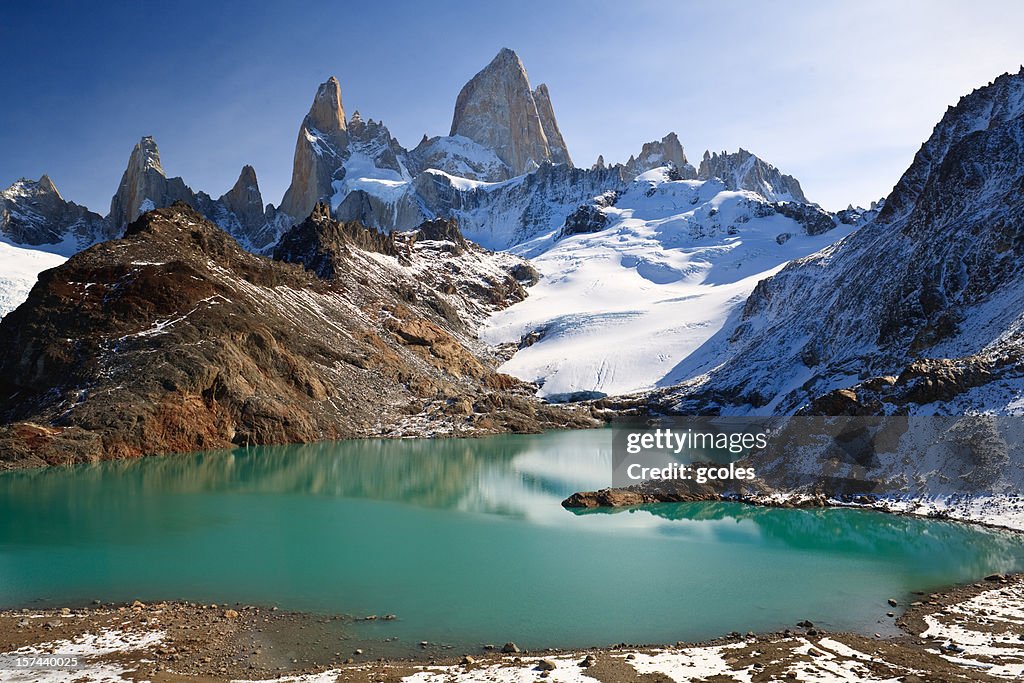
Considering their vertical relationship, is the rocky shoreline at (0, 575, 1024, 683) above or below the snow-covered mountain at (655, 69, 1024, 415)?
below

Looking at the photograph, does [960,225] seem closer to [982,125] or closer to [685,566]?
[982,125]

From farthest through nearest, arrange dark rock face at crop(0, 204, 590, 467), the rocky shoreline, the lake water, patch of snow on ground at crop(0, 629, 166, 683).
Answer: dark rock face at crop(0, 204, 590, 467), the lake water, the rocky shoreline, patch of snow on ground at crop(0, 629, 166, 683)

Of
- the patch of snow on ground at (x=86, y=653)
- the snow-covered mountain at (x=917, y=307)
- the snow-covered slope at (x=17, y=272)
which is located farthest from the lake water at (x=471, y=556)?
the snow-covered slope at (x=17, y=272)

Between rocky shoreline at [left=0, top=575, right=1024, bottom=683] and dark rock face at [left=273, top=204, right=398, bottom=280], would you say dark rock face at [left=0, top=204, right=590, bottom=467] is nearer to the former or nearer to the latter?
dark rock face at [left=273, top=204, right=398, bottom=280]

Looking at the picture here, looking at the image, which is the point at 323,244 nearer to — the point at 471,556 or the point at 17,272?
the point at 17,272

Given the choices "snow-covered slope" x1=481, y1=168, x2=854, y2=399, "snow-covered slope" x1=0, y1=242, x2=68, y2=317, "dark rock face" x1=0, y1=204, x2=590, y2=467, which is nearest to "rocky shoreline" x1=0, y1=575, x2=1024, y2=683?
"dark rock face" x1=0, y1=204, x2=590, y2=467

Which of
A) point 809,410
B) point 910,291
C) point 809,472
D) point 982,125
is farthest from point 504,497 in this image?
point 982,125

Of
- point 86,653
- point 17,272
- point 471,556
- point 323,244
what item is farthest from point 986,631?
point 17,272
